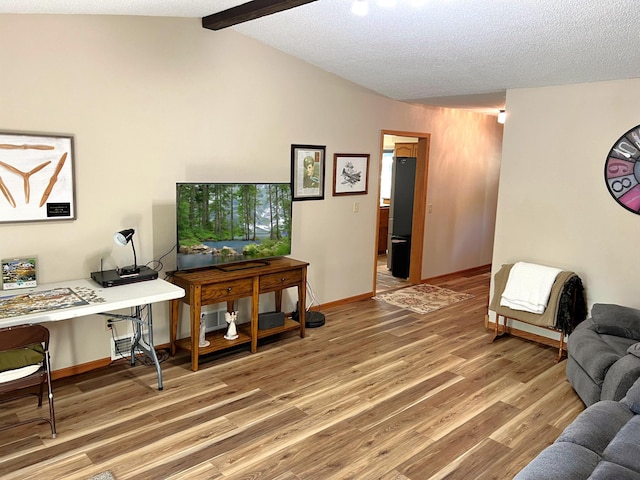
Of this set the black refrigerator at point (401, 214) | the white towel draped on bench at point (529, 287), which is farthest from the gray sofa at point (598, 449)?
the black refrigerator at point (401, 214)

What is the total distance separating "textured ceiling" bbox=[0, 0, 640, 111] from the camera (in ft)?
9.66

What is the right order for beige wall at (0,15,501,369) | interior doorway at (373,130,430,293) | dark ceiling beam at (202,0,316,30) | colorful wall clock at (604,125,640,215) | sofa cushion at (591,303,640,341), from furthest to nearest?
interior doorway at (373,130,430,293), colorful wall clock at (604,125,640,215), sofa cushion at (591,303,640,341), beige wall at (0,15,501,369), dark ceiling beam at (202,0,316,30)

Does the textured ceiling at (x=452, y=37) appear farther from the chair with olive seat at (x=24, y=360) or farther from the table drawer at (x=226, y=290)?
the table drawer at (x=226, y=290)

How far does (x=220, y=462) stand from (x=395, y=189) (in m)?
4.94

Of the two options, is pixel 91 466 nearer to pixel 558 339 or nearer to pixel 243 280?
pixel 243 280

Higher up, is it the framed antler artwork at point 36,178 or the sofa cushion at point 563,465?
the framed antler artwork at point 36,178

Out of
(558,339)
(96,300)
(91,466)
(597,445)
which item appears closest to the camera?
(597,445)

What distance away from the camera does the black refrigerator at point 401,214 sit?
6.64 m

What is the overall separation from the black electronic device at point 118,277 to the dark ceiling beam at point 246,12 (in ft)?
6.23

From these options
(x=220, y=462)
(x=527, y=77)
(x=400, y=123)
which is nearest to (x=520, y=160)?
(x=527, y=77)

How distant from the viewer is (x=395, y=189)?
6.91 m

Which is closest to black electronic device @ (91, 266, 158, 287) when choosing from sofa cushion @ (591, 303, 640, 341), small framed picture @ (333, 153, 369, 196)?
small framed picture @ (333, 153, 369, 196)

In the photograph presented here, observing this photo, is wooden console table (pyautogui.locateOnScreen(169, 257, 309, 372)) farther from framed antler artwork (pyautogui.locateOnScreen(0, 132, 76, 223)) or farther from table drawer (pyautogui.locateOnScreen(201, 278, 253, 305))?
framed antler artwork (pyautogui.locateOnScreen(0, 132, 76, 223))

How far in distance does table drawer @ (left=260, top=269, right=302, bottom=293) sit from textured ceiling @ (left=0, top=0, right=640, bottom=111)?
1.94 m
